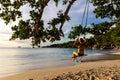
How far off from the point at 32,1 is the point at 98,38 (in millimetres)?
4478

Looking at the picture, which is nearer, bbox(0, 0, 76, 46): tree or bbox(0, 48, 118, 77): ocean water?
bbox(0, 0, 76, 46): tree

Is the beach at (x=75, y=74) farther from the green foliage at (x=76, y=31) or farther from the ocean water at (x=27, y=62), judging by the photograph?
the ocean water at (x=27, y=62)

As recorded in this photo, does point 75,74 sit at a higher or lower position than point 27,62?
lower

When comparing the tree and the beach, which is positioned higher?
the tree

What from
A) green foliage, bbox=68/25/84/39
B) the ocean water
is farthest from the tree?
the ocean water

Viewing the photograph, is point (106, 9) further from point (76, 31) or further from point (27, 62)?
point (27, 62)

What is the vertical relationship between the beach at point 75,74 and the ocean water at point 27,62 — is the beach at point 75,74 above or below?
below

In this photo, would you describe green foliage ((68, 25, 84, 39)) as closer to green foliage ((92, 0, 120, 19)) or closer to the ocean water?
green foliage ((92, 0, 120, 19))

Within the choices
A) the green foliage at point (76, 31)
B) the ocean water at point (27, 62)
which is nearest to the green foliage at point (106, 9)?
the green foliage at point (76, 31)

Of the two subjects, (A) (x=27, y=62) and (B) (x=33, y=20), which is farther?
(A) (x=27, y=62)

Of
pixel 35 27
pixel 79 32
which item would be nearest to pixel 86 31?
pixel 79 32

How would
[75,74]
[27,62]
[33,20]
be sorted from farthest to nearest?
[27,62] < [75,74] < [33,20]

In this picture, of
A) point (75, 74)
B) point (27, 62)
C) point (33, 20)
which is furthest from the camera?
point (27, 62)

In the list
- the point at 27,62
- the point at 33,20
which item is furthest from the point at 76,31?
the point at 27,62
